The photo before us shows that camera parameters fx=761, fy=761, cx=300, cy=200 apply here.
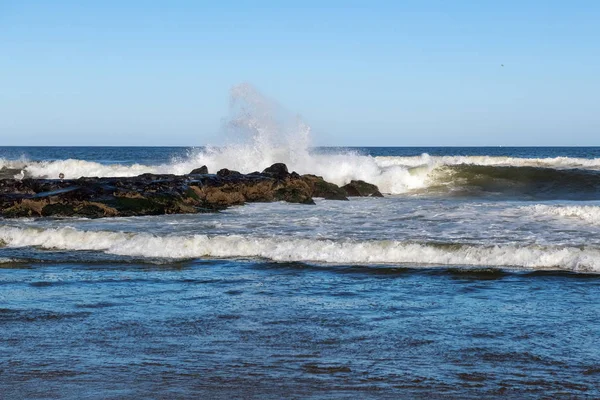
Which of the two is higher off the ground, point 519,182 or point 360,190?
point 519,182

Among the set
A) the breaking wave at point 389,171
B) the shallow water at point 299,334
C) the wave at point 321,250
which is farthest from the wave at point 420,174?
the shallow water at point 299,334

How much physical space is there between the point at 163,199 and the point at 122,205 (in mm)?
1107

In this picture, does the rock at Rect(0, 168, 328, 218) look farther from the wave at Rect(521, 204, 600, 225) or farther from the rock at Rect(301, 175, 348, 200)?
the wave at Rect(521, 204, 600, 225)

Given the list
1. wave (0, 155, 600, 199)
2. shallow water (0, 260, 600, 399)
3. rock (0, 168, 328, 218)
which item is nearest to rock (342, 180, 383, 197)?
rock (0, 168, 328, 218)

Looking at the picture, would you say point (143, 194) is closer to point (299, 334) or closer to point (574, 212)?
point (574, 212)

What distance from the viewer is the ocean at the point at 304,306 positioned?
18.9 feet

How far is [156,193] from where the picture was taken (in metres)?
20.7

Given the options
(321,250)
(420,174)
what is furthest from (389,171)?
(321,250)

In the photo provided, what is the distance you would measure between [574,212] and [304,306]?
10.9 meters

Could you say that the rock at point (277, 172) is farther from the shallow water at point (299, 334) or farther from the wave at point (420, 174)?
the shallow water at point (299, 334)

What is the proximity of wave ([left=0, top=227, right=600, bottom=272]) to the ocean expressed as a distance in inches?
1.4

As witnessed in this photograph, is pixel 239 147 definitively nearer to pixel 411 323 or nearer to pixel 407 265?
pixel 407 265

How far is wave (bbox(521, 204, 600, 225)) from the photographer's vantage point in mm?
16844

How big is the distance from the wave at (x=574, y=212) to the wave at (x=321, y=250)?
5066 millimetres
